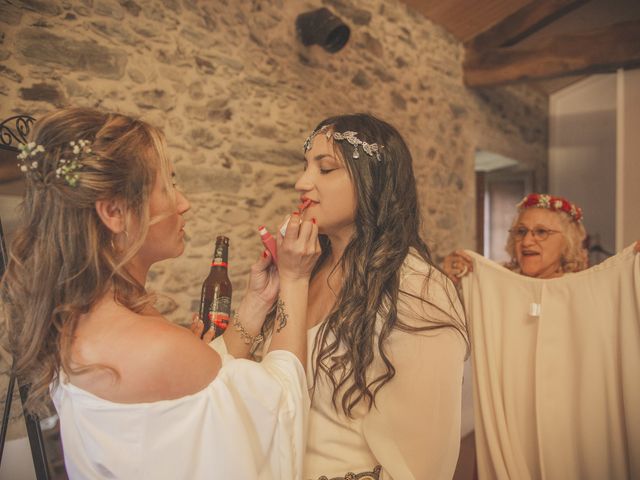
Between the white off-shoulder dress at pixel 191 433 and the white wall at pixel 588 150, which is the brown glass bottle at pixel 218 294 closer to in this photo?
the white off-shoulder dress at pixel 191 433

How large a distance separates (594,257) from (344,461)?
6.02 m

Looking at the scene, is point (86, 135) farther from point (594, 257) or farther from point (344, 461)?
point (594, 257)

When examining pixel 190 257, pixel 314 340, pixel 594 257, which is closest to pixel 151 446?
pixel 314 340

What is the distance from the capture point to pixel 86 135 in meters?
1.11

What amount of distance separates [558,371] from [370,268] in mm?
1222

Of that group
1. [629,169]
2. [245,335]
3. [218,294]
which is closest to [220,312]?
[218,294]

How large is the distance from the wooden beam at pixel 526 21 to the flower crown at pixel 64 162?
17.2 feet

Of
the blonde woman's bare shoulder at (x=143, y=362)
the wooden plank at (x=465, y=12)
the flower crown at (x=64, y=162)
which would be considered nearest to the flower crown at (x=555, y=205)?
the blonde woman's bare shoulder at (x=143, y=362)

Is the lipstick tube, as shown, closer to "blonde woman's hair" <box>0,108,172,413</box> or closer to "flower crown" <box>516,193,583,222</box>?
"blonde woman's hair" <box>0,108,172,413</box>

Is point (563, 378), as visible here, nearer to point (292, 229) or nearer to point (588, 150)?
point (292, 229)

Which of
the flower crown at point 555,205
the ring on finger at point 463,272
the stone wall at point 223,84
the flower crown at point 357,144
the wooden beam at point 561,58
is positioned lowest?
the ring on finger at point 463,272

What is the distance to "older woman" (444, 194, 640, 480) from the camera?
2.07 metres

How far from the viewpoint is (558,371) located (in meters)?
2.20

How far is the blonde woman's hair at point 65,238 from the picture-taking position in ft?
3.58
